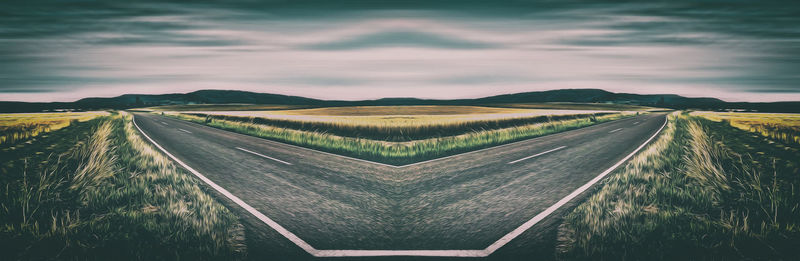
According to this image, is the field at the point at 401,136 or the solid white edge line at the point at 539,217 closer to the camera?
the solid white edge line at the point at 539,217

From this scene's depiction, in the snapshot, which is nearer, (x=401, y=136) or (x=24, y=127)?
(x=401, y=136)

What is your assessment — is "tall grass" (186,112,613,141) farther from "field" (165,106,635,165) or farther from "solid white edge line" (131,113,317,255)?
"solid white edge line" (131,113,317,255)

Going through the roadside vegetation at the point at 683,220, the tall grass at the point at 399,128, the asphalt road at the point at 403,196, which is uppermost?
the tall grass at the point at 399,128

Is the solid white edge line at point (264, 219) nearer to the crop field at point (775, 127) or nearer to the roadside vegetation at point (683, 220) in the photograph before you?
Result: the roadside vegetation at point (683, 220)

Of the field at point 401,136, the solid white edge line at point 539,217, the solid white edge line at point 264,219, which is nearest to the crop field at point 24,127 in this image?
the field at point 401,136

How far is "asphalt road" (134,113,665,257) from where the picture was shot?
4.44 m

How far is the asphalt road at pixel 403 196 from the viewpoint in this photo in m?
4.44

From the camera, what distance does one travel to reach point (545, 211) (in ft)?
17.7

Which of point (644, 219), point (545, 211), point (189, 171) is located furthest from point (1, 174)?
point (644, 219)

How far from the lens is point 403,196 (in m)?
6.95

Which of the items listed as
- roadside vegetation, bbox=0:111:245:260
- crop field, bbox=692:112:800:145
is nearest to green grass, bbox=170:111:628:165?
roadside vegetation, bbox=0:111:245:260

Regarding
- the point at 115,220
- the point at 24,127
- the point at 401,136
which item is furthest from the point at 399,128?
the point at 24,127

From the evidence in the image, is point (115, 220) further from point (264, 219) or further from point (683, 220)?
point (683, 220)

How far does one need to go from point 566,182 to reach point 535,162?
265 cm
